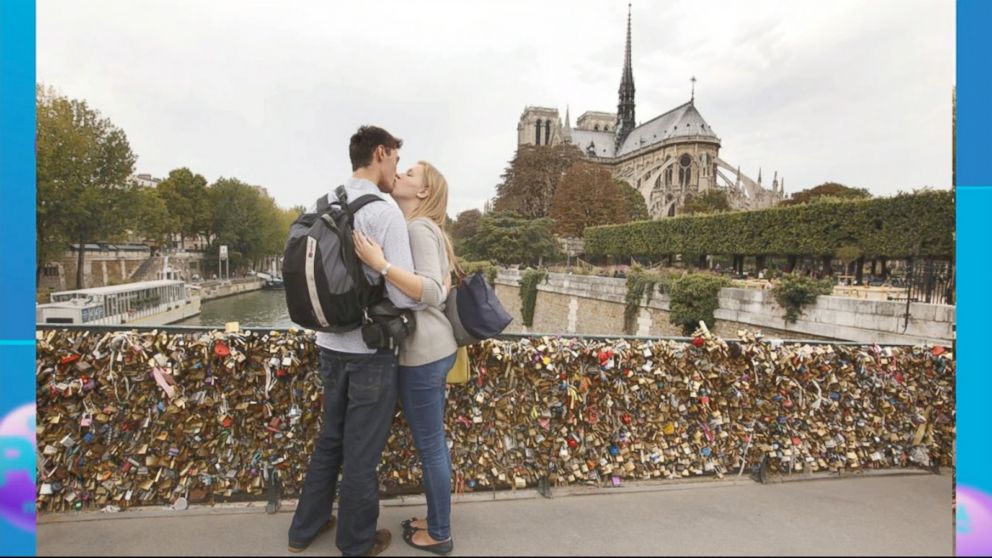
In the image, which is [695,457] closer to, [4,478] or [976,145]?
[976,145]

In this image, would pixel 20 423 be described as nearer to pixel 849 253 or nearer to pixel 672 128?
pixel 849 253

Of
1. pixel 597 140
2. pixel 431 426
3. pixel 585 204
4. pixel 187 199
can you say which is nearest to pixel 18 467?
pixel 431 426

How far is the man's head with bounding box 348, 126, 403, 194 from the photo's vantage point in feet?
6.48

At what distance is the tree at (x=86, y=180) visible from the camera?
15.7 m

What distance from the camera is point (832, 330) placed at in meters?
9.67

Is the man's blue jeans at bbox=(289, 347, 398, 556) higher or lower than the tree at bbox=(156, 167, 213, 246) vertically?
lower

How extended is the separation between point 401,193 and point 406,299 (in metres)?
0.46

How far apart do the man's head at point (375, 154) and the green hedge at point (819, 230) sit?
9.69 metres

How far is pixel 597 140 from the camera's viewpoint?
8319 cm

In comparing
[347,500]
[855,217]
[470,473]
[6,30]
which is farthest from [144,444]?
[855,217]

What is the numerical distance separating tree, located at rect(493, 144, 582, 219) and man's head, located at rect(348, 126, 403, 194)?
4611cm

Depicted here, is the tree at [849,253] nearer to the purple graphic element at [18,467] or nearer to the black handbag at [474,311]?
the black handbag at [474,311]

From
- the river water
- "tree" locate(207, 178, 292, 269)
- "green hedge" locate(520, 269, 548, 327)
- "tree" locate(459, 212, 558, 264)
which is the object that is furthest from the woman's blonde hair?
"tree" locate(207, 178, 292, 269)

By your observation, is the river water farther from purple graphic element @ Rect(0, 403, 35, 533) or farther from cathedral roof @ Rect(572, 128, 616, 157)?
cathedral roof @ Rect(572, 128, 616, 157)
